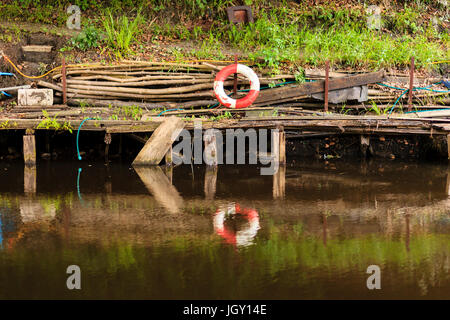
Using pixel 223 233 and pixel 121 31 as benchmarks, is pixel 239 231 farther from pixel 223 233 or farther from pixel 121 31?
pixel 121 31

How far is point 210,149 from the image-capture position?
1373 centimetres

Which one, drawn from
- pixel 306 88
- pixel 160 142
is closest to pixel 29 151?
pixel 160 142

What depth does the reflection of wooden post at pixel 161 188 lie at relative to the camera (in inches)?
404

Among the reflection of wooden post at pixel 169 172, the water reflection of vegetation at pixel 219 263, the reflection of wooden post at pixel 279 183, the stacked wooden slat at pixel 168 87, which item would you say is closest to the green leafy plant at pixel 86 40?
the stacked wooden slat at pixel 168 87

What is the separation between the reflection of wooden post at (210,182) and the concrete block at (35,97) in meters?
4.24

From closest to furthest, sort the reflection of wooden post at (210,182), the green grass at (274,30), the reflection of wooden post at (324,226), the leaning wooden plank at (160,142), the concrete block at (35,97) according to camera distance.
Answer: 1. the reflection of wooden post at (324,226)
2. the reflection of wooden post at (210,182)
3. the leaning wooden plank at (160,142)
4. the concrete block at (35,97)
5. the green grass at (274,30)

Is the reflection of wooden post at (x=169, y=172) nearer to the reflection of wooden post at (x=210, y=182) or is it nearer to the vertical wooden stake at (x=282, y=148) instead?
the reflection of wooden post at (x=210, y=182)

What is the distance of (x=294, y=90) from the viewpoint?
15234 millimetres

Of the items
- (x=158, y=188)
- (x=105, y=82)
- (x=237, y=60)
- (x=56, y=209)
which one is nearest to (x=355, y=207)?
(x=158, y=188)

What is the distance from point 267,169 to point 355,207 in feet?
12.0

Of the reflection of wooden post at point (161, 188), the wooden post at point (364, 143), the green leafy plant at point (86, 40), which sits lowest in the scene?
the reflection of wooden post at point (161, 188)

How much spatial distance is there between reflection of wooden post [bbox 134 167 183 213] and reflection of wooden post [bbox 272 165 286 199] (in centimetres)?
162
